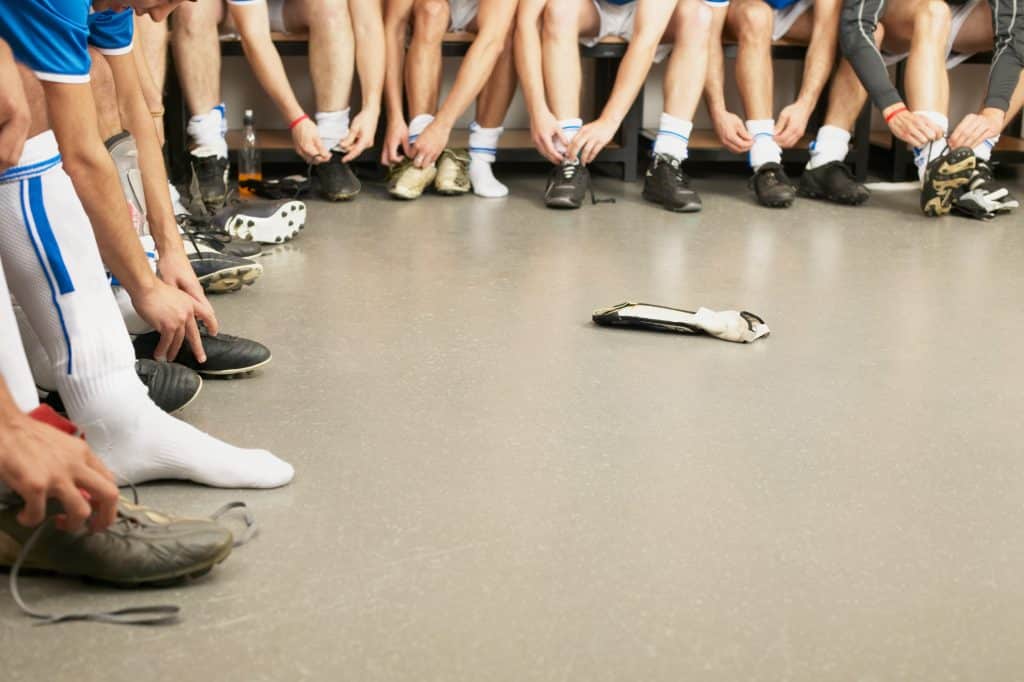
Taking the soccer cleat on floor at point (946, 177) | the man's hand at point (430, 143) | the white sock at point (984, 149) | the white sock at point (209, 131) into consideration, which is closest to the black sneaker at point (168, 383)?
the white sock at point (209, 131)

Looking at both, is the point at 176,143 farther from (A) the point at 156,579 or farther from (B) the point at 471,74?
(A) the point at 156,579

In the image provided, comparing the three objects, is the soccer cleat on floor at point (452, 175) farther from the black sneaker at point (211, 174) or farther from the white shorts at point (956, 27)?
the white shorts at point (956, 27)

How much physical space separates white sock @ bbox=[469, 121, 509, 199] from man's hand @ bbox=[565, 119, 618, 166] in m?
0.27

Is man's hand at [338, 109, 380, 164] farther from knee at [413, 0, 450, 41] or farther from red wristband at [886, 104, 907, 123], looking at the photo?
red wristband at [886, 104, 907, 123]

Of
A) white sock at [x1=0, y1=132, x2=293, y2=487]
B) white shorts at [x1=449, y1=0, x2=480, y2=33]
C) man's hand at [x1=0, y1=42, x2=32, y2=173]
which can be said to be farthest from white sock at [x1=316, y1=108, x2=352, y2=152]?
man's hand at [x1=0, y1=42, x2=32, y2=173]

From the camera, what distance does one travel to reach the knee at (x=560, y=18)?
12.1 ft

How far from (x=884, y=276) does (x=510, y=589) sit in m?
1.72

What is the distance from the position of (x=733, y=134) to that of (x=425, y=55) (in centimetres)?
96

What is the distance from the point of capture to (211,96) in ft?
11.9

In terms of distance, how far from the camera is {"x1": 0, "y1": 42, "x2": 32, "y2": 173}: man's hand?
4.16 ft

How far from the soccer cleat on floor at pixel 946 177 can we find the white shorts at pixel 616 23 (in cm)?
92

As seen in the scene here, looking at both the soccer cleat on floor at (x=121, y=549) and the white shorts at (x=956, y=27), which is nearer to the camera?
the soccer cleat on floor at (x=121, y=549)

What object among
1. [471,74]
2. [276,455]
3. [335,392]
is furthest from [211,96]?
[276,455]

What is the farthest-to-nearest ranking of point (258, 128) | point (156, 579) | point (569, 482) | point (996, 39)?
point (258, 128) → point (996, 39) → point (569, 482) → point (156, 579)
